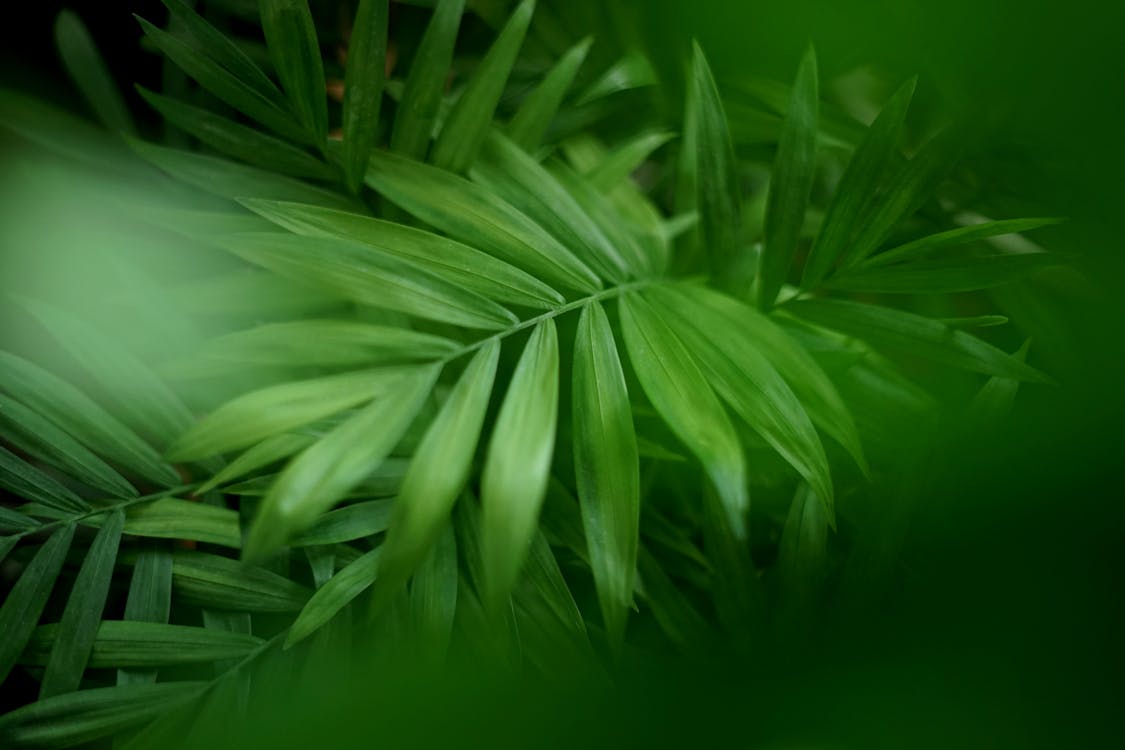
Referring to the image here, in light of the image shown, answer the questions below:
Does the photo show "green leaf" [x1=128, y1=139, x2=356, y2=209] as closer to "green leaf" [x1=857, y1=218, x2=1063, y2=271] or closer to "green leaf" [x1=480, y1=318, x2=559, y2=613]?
"green leaf" [x1=480, y1=318, x2=559, y2=613]

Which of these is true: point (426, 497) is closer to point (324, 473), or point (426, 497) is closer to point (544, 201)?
point (324, 473)

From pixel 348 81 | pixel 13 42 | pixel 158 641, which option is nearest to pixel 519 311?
pixel 348 81

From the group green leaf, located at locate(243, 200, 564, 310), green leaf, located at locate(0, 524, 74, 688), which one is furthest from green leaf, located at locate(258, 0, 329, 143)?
green leaf, located at locate(0, 524, 74, 688)

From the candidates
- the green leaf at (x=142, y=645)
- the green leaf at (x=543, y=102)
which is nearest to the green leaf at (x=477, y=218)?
the green leaf at (x=543, y=102)

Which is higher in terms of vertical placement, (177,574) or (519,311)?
(519,311)

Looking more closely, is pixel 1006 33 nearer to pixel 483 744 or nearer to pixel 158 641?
pixel 483 744

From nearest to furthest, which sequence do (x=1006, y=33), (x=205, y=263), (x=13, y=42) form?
(x=1006, y=33) → (x=205, y=263) → (x=13, y=42)
